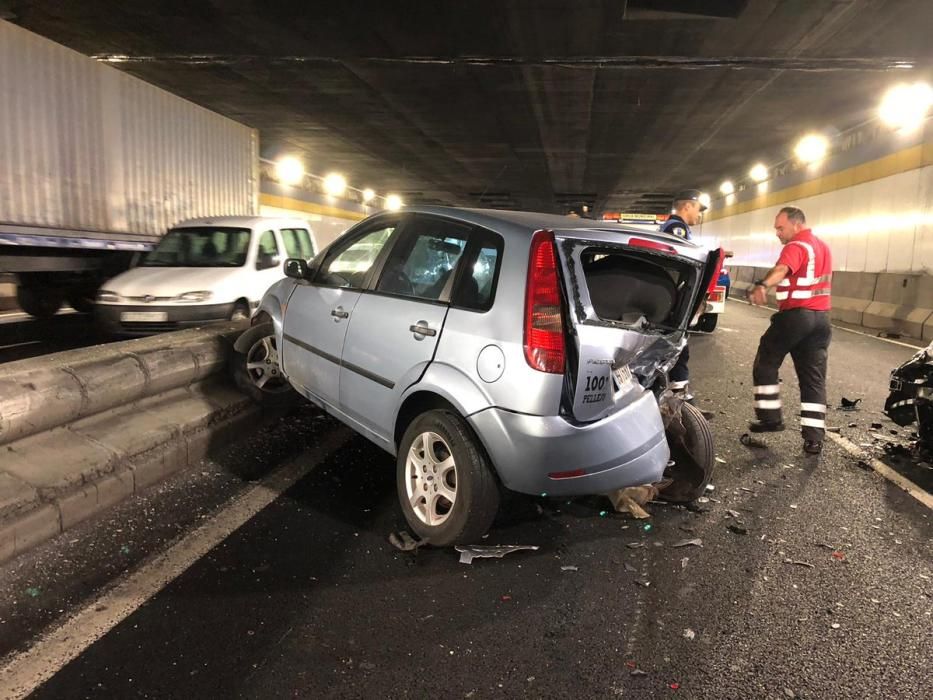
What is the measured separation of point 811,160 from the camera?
19906mm

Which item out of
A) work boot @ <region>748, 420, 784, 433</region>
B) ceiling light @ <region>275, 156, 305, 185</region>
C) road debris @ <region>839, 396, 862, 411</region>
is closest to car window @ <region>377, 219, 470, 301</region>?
work boot @ <region>748, 420, 784, 433</region>

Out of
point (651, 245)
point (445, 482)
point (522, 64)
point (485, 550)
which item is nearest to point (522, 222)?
point (651, 245)

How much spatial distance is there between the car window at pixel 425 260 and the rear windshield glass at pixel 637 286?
2.34ft

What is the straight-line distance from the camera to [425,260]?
370 cm

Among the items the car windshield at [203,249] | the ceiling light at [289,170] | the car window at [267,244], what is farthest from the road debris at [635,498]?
the ceiling light at [289,170]

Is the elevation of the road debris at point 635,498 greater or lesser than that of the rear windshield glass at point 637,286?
lesser

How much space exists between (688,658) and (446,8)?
9.14 metres

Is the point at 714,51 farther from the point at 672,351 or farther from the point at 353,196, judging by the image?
the point at 353,196

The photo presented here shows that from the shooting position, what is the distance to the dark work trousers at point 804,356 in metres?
5.29

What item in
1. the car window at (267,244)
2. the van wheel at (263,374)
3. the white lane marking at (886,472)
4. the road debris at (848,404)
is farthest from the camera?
the car window at (267,244)

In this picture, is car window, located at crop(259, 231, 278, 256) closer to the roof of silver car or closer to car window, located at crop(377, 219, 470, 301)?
car window, located at crop(377, 219, 470, 301)

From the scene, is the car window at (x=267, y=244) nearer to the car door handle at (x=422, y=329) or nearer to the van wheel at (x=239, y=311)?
the van wheel at (x=239, y=311)

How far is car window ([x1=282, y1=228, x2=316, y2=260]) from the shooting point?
9289mm

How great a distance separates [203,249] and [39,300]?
379 centimetres
